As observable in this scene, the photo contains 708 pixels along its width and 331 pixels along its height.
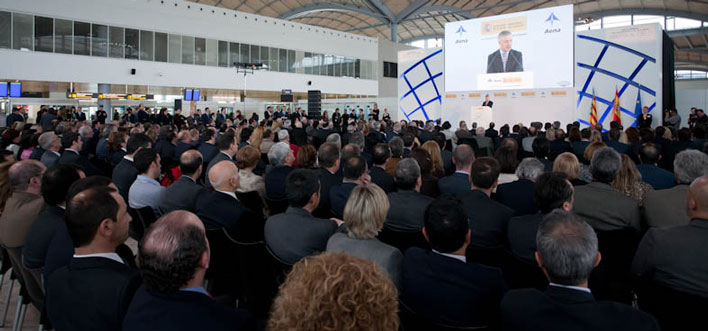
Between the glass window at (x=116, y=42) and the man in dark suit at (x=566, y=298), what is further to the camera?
the glass window at (x=116, y=42)

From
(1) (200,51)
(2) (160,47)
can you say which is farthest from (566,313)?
(1) (200,51)

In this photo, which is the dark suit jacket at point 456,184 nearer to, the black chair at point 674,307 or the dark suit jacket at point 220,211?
the dark suit jacket at point 220,211

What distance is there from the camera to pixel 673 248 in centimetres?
230

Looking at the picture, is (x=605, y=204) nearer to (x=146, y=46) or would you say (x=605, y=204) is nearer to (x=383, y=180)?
(x=383, y=180)

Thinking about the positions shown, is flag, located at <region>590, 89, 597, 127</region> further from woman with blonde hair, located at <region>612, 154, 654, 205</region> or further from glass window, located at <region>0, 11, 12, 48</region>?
glass window, located at <region>0, 11, 12, 48</region>

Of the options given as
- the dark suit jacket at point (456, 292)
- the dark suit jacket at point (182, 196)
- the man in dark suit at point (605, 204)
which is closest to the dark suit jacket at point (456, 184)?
the man in dark suit at point (605, 204)

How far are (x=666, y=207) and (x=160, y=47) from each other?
23.2m

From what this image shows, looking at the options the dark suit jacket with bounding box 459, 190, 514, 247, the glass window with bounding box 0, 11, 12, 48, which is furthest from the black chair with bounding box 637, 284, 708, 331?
the glass window with bounding box 0, 11, 12, 48

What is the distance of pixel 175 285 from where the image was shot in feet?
5.42

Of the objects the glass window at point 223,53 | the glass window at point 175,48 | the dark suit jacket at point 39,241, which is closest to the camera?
the dark suit jacket at point 39,241

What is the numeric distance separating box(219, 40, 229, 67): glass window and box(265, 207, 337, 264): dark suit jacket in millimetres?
23639

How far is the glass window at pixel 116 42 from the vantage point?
68.2ft

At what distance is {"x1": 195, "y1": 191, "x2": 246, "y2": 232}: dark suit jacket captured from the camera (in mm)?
3342

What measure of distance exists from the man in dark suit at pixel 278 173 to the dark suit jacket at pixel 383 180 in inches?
35.0
